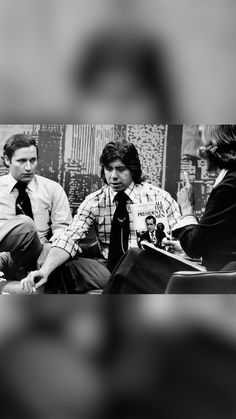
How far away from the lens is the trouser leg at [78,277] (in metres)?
Answer: 2.31

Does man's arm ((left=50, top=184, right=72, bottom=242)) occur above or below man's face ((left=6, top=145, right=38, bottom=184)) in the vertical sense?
below

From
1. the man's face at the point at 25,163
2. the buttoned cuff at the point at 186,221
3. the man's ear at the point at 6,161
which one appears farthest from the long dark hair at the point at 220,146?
the man's ear at the point at 6,161

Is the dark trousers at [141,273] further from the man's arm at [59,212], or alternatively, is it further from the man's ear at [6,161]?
the man's ear at [6,161]

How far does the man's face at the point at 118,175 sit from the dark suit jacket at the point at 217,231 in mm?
328

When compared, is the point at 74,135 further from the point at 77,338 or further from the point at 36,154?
the point at 77,338

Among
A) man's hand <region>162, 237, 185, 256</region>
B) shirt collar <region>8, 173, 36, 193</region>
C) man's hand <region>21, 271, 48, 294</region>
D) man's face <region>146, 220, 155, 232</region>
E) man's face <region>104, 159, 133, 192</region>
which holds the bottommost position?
man's hand <region>21, 271, 48, 294</region>

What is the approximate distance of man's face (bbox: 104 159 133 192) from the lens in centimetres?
232

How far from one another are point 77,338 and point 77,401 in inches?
18.0

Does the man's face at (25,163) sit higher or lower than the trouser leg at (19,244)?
higher

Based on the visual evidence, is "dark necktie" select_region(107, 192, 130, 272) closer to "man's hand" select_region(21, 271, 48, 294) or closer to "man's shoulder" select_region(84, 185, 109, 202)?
"man's shoulder" select_region(84, 185, 109, 202)

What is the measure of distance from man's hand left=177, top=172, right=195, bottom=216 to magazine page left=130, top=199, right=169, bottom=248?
0.08m

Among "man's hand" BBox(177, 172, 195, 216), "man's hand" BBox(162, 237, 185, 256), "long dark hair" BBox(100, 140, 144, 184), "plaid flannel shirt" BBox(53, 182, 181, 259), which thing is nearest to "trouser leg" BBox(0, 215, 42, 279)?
"plaid flannel shirt" BBox(53, 182, 181, 259)

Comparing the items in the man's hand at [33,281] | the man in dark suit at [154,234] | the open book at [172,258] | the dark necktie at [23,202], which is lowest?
the man's hand at [33,281]
